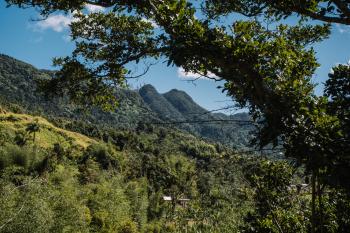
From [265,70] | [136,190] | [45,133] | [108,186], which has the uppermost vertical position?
[45,133]

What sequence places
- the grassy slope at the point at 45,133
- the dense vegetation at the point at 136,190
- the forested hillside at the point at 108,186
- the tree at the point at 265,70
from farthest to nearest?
the grassy slope at the point at 45,133 → the forested hillside at the point at 108,186 → the dense vegetation at the point at 136,190 → the tree at the point at 265,70

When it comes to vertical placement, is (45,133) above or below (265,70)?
above

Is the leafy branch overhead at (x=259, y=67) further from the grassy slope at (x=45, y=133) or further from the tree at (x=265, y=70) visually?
the grassy slope at (x=45, y=133)

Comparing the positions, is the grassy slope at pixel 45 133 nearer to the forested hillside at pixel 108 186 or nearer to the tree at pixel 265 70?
the forested hillside at pixel 108 186

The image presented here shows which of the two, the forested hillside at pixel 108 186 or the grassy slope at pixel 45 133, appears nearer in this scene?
the forested hillside at pixel 108 186

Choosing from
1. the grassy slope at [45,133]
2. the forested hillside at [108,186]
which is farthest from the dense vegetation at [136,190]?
the grassy slope at [45,133]

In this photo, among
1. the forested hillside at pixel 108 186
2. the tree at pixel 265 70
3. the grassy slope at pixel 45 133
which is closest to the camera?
the tree at pixel 265 70

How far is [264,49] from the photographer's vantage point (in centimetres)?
501

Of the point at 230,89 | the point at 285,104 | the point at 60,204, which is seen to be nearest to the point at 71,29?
the point at 230,89

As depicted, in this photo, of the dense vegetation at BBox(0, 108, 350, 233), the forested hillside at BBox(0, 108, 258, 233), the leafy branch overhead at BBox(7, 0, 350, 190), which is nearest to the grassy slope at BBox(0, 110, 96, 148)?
the forested hillside at BBox(0, 108, 258, 233)

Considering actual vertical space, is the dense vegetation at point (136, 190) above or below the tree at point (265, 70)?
below

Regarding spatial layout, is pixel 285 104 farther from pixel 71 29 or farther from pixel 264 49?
pixel 71 29

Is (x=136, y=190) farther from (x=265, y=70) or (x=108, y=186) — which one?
(x=265, y=70)

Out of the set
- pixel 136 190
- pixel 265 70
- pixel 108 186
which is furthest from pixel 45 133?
pixel 265 70
